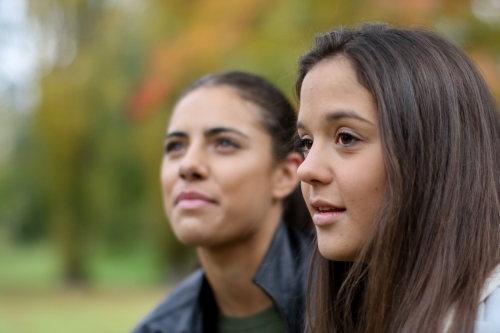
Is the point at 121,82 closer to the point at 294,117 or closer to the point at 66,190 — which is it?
the point at 66,190

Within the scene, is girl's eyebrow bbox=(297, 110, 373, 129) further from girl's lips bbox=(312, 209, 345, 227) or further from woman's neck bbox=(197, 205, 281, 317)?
woman's neck bbox=(197, 205, 281, 317)

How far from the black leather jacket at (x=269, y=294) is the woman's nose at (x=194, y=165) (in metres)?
0.50

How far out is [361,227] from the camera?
202 centimetres

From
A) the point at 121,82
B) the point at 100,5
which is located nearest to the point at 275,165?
the point at 121,82

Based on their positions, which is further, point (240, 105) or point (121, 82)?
point (121, 82)

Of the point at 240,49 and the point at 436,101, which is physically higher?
the point at 240,49

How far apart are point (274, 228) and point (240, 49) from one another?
2938 mm

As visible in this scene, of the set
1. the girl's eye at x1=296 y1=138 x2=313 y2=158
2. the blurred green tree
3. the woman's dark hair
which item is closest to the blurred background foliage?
the blurred green tree

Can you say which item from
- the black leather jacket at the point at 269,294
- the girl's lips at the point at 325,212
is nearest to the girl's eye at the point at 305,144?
the girl's lips at the point at 325,212

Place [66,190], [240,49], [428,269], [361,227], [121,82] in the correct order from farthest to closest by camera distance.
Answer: [66,190] < [121,82] < [240,49] < [361,227] < [428,269]

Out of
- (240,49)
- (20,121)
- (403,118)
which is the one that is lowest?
(403,118)

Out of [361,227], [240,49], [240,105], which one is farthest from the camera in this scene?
[240,49]

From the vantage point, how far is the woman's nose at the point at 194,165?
3.25 metres

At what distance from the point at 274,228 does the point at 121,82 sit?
10.0m
